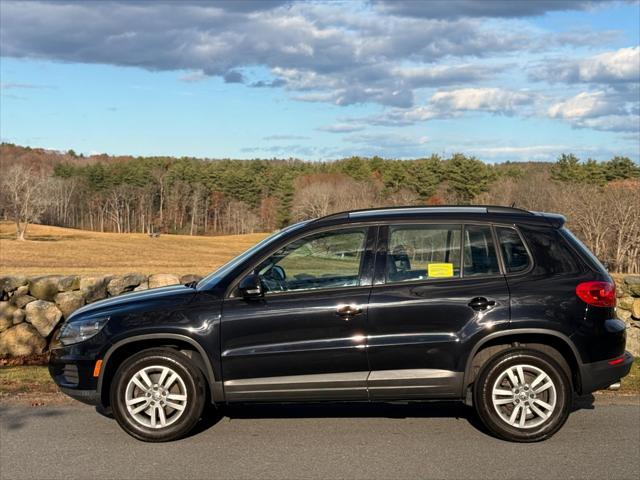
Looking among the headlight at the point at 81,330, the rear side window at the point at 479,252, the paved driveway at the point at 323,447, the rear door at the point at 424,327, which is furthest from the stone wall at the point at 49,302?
the rear side window at the point at 479,252

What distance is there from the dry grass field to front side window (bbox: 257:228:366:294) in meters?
37.0

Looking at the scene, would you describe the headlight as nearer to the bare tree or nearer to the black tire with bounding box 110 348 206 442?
the black tire with bounding box 110 348 206 442

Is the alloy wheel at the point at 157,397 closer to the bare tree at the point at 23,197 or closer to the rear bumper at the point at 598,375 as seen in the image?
the rear bumper at the point at 598,375

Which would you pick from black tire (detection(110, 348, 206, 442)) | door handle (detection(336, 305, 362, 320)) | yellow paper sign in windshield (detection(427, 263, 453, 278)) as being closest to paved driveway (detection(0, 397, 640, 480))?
black tire (detection(110, 348, 206, 442))

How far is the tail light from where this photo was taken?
18.7 ft

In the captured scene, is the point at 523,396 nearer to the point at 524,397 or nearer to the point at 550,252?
the point at 524,397

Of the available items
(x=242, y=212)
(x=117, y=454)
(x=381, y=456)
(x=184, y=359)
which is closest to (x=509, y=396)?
(x=381, y=456)

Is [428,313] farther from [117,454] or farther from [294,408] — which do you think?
[117,454]

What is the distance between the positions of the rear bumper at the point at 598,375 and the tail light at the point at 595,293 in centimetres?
46

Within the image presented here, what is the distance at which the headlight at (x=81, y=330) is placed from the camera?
19.2ft

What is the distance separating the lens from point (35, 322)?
9.85 m

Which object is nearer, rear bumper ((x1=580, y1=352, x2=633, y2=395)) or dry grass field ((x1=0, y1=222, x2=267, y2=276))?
rear bumper ((x1=580, y1=352, x2=633, y2=395))

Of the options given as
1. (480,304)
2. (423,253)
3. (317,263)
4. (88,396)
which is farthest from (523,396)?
(88,396)

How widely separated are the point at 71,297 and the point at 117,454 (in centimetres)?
499
